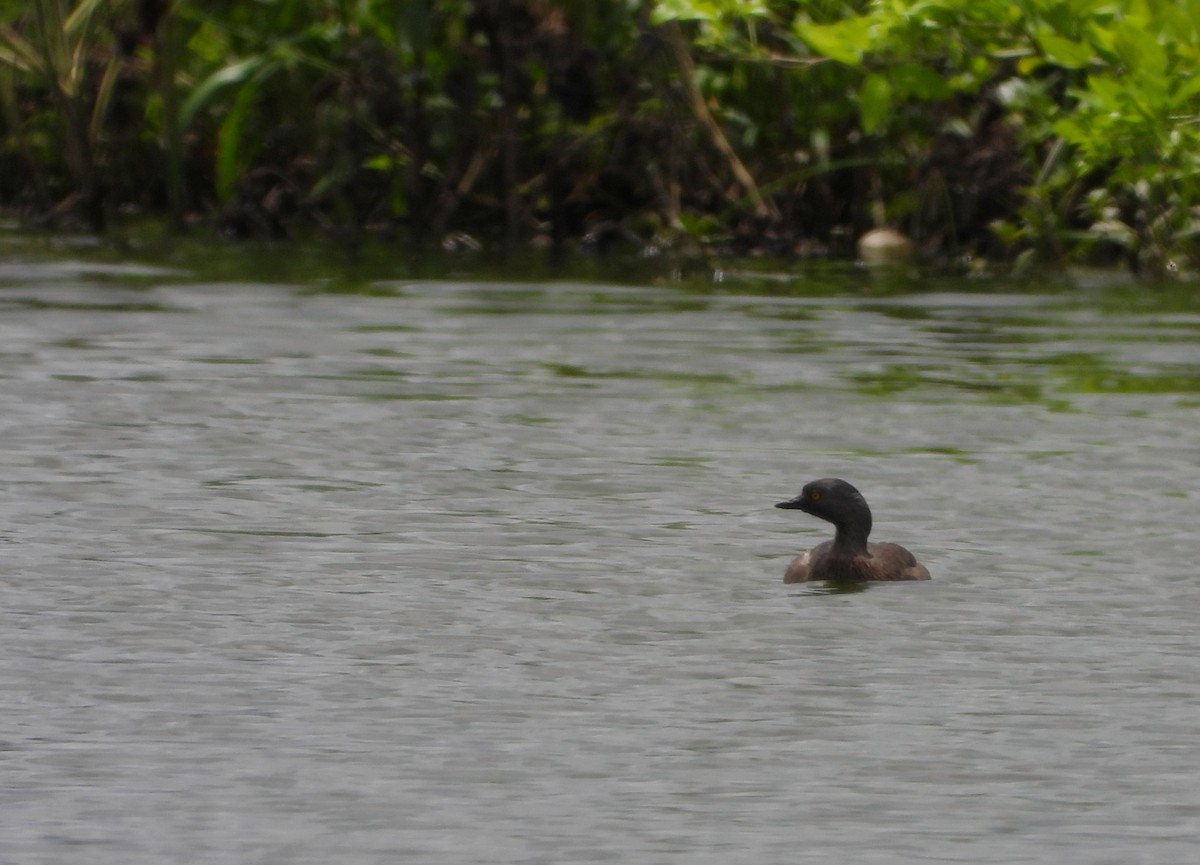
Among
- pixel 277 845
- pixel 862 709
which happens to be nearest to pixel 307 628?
pixel 862 709

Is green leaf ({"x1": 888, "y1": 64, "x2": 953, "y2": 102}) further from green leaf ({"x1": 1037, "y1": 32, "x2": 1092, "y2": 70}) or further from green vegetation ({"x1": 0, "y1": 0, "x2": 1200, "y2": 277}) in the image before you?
green leaf ({"x1": 1037, "y1": 32, "x2": 1092, "y2": 70})

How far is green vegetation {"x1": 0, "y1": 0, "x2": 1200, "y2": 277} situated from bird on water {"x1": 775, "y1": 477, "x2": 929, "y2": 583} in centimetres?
899

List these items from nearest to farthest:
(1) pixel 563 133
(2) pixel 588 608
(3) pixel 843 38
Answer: (2) pixel 588 608 < (3) pixel 843 38 < (1) pixel 563 133

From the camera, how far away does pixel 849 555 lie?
25.0 ft

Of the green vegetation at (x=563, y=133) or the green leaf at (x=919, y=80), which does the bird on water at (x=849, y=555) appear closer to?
the green leaf at (x=919, y=80)

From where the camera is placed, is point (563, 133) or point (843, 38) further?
point (563, 133)

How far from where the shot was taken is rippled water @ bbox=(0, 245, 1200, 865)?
17.1 ft

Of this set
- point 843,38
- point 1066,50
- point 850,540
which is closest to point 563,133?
point 843,38

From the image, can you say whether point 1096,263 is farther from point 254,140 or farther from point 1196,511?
point 1196,511

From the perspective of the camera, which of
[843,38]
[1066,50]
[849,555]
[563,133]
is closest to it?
[849,555]

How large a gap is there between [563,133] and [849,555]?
12.7 metres

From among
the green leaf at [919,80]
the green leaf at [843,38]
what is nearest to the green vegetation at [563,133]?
the green leaf at [919,80]

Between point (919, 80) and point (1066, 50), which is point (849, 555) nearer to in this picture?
point (1066, 50)

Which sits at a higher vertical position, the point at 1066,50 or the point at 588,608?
the point at 1066,50
